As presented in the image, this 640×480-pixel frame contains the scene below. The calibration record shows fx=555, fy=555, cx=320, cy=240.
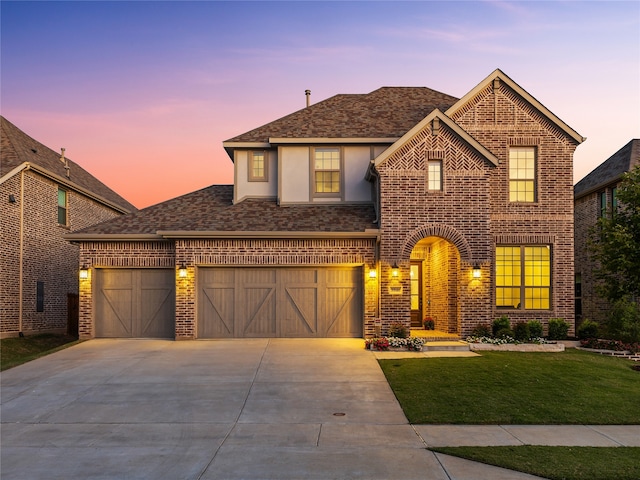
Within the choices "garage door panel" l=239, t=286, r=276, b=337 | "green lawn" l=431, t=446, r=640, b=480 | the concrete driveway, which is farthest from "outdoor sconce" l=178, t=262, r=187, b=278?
"green lawn" l=431, t=446, r=640, b=480

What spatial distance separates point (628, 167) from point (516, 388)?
Result: 552 inches

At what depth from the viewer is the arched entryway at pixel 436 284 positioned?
18.5 metres

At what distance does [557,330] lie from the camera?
18031mm

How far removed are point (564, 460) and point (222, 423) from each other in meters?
5.66

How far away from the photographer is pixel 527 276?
18734 millimetres

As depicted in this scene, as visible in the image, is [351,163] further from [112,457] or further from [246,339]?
[112,457]

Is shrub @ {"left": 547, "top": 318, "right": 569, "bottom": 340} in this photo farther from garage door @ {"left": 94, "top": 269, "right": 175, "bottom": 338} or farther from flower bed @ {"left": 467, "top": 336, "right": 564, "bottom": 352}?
garage door @ {"left": 94, "top": 269, "right": 175, "bottom": 338}

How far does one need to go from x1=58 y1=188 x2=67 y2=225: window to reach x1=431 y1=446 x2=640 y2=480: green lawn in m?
21.1

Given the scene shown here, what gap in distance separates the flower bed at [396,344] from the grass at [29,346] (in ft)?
31.3

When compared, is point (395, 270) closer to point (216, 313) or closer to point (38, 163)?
point (216, 313)

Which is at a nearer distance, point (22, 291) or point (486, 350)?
point (486, 350)

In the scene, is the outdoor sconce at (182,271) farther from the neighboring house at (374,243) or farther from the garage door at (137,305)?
the garage door at (137,305)

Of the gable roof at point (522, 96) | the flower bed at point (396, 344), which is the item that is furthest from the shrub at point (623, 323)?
the flower bed at point (396, 344)

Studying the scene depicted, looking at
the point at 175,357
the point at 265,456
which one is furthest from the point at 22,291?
the point at 265,456
